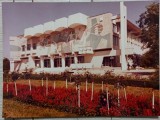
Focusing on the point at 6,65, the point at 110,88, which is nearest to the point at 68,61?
the point at 110,88

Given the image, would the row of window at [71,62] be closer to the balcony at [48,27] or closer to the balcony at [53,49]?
the balcony at [53,49]

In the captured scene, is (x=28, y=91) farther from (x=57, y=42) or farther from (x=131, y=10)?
(x=131, y=10)

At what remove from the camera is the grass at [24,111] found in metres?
2.85

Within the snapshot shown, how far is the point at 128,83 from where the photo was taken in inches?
117

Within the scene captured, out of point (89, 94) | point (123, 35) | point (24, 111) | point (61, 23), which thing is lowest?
point (24, 111)

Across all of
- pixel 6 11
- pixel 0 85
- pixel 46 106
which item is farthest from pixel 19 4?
pixel 46 106

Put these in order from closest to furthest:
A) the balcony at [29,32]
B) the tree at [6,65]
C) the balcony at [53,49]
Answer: the tree at [6,65] < the balcony at [29,32] < the balcony at [53,49]

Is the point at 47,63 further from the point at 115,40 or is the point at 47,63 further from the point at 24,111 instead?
the point at 115,40

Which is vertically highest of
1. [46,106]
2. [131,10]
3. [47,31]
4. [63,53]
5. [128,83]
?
[131,10]

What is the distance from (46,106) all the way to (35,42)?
66 cm

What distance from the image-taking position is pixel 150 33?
3016 millimetres

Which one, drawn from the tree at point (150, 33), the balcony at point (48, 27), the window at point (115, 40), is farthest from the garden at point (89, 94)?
the balcony at point (48, 27)

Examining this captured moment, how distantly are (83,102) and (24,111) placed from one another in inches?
23.0

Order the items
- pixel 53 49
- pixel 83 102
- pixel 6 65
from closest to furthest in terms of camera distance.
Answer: pixel 6 65 < pixel 83 102 < pixel 53 49
